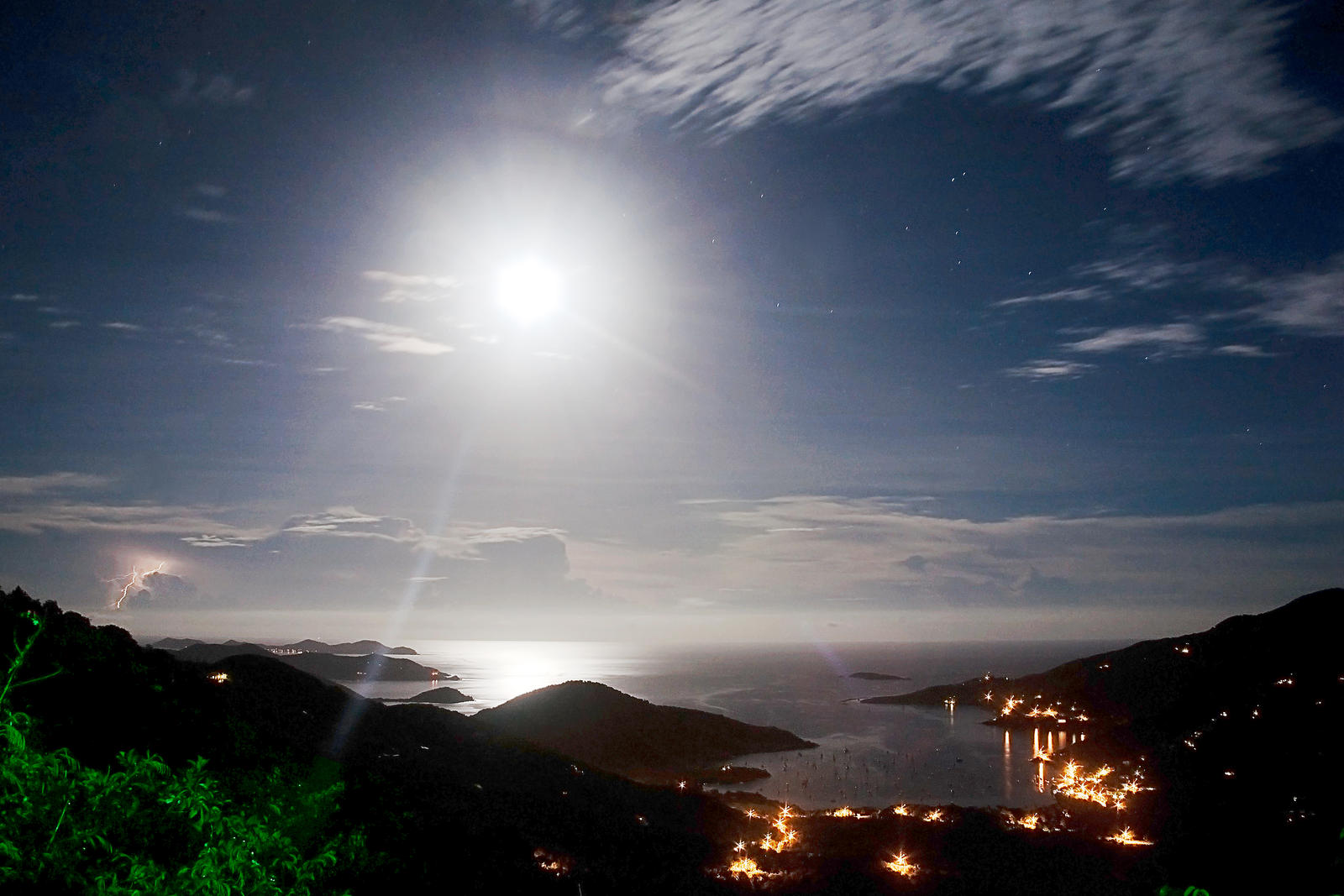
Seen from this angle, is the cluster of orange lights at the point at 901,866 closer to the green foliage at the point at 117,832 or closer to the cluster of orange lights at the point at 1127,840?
the cluster of orange lights at the point at 1127,840

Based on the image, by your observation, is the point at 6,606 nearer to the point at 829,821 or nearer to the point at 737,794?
the point at 829,821

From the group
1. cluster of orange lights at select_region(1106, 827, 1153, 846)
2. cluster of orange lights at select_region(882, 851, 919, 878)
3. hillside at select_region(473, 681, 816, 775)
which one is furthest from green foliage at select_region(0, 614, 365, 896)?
hillside at select_region(473, 681, 816, 775)

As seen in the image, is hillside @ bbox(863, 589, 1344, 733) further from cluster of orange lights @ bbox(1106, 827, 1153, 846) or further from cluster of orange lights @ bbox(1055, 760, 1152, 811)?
cluster of orange lights @ bbox(1106, 827, 1153, 846)

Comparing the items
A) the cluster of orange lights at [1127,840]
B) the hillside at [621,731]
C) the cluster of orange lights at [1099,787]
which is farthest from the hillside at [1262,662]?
the hillside at [621,731]

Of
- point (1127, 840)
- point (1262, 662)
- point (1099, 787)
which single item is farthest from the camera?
point (1262, 662)

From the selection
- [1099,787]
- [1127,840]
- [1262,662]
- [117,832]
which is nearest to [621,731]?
[1099,787]

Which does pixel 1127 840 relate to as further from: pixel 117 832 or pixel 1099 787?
pixel 117 832
